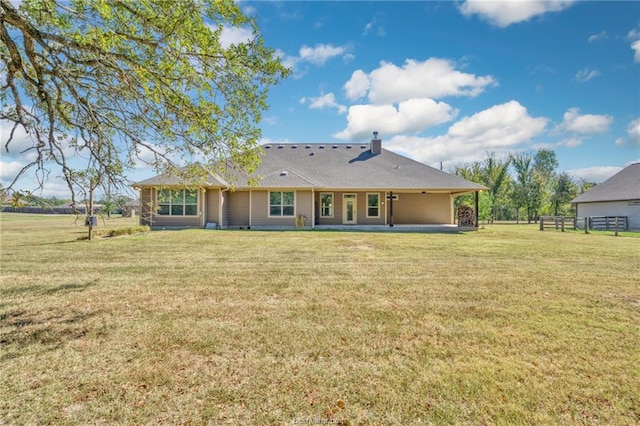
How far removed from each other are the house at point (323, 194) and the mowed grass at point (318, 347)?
11394mm

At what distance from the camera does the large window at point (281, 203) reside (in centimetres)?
1912

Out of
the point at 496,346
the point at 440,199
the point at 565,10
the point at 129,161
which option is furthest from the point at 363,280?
the point at 440,199

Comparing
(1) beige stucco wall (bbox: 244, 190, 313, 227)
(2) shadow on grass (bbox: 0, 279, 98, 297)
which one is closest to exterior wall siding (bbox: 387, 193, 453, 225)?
(1) beige stucco wall (bbox: 244, 190, 313, 227)

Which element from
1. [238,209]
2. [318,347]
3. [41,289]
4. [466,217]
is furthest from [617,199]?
[41,289]

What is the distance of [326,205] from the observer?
21.0m

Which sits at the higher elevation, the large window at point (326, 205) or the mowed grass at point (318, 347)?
the large window at point (326, 205)

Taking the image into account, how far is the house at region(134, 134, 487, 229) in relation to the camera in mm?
18266

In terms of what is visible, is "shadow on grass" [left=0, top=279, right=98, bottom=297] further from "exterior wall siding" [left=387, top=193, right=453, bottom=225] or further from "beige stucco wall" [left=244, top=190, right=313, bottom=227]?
"exterior wall siding" [left=387, top=193, right=453, bottom=225]

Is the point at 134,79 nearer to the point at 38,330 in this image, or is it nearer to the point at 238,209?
the point at 38,330

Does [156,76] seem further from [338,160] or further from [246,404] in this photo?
[338,160]

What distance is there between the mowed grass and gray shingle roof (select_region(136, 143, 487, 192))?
12.7 metres

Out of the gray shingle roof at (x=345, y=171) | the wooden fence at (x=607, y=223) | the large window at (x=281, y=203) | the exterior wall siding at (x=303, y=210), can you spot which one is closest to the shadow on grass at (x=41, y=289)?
the exterior wall siding at (x=303, y=210)

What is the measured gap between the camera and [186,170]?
5754 mm

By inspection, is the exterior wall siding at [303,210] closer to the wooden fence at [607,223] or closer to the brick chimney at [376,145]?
the wooden fence at [607,223]
